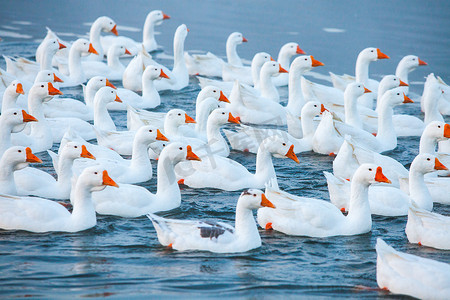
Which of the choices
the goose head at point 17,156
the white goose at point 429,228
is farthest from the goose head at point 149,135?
the white goose at point 429,228

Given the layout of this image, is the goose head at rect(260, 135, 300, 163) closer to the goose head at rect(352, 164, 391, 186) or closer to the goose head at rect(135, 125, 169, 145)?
the goose head at rect(135, 125, 169, 145)

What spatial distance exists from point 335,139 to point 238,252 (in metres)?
4.71

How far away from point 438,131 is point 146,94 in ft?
20.4

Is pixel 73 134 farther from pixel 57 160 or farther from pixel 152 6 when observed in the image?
pixel 152 6

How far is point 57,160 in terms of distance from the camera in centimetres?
1005

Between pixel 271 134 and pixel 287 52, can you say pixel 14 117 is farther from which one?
pixel 287 52

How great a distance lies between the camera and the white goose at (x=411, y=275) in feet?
23.3

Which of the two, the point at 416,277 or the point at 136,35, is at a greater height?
the point at 136,35

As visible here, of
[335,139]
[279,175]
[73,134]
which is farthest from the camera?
[335,139]

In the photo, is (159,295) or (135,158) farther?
(135,158)

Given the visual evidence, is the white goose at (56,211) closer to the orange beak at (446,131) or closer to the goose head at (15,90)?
the goose head at (15,90)

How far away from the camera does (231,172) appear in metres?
10.4

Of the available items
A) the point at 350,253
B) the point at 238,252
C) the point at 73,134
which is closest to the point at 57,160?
the point at 73,134

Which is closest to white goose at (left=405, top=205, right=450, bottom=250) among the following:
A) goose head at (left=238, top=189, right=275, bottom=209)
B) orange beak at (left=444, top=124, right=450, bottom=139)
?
goose head at (left=238, top=189, right=275, bottom=209)
